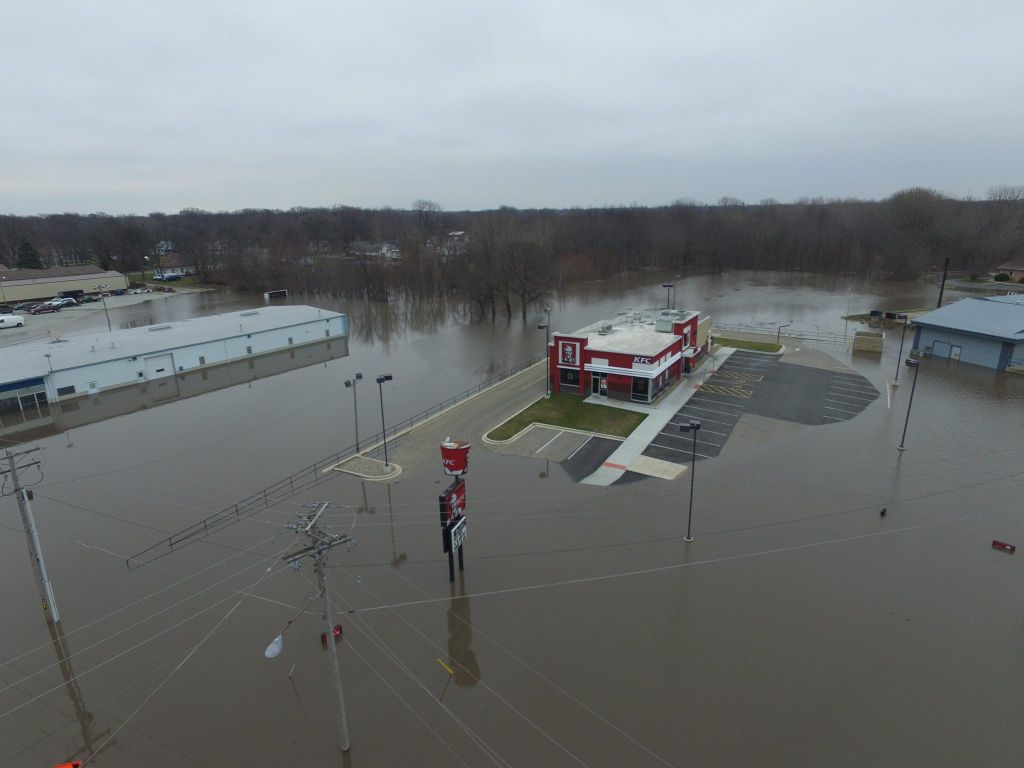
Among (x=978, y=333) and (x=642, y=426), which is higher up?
(x=978, y=333)

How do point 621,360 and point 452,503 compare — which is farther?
point 621,360

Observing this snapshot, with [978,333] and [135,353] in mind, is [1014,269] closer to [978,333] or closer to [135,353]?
[978,333]

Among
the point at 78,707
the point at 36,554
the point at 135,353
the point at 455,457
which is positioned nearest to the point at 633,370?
the point at 455,457

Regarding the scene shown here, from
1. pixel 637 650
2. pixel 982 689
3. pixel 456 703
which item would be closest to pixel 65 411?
pixel 456 703

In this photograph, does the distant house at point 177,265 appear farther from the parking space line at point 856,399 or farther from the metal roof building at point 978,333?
the metal roof building at point 978,333

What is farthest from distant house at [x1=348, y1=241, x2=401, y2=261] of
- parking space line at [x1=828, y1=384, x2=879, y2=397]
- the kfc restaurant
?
parking space line at [x1=828, y1=384, x2=879, y2=397]
